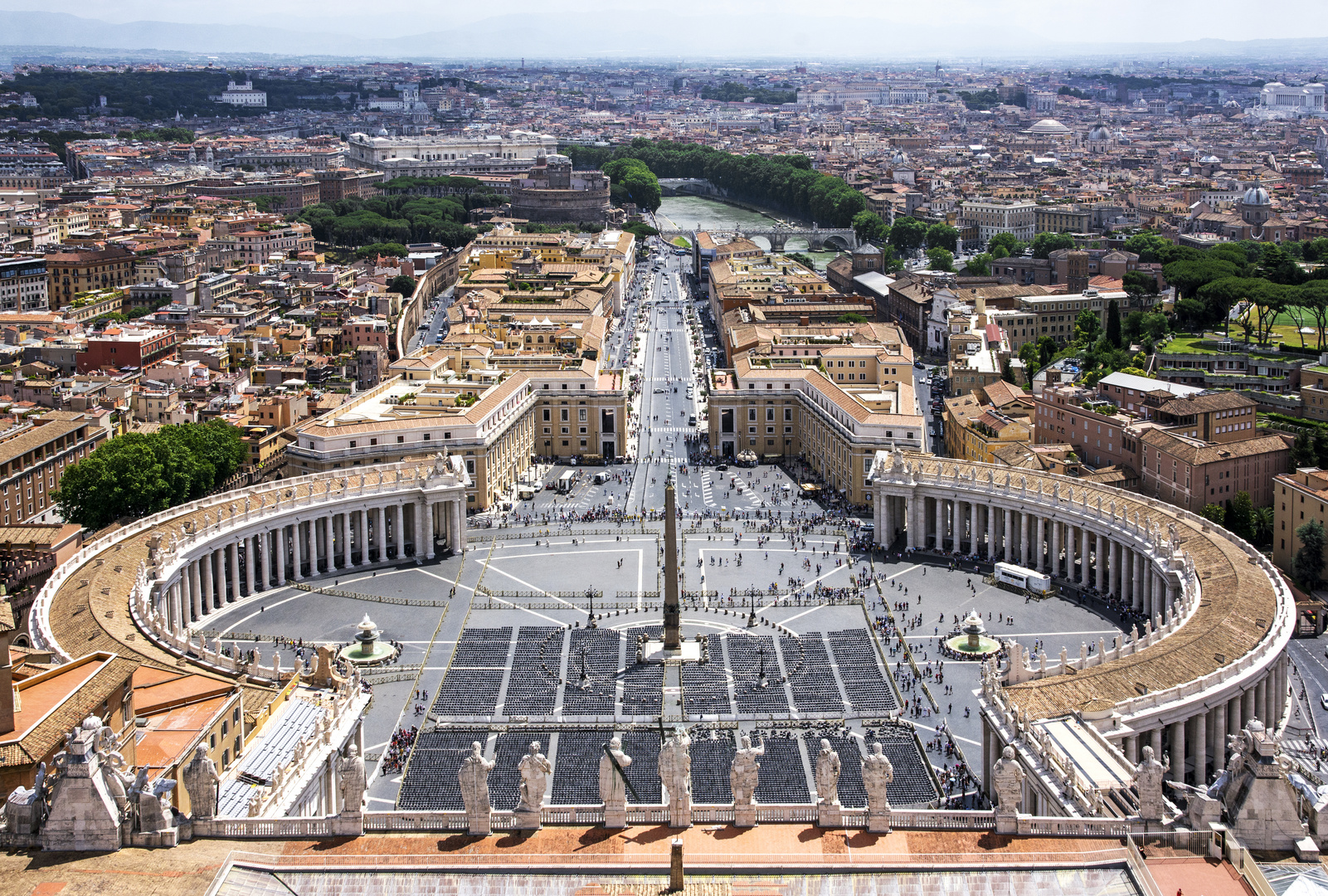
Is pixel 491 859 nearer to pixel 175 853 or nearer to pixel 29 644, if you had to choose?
pixel 175 853

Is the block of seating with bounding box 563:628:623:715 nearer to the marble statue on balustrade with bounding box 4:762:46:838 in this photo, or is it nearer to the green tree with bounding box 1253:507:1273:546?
the marble statue on balustrade with bounding box 4:762:46:838

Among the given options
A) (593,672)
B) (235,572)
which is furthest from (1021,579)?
(235,572)

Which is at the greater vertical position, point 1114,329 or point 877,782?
point 1114,329

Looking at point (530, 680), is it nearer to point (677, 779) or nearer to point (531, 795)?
point (531, 795)

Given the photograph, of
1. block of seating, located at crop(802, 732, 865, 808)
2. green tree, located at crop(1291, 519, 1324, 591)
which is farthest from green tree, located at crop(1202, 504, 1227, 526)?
block of seating, located at crop(802, 732, 865, 808)

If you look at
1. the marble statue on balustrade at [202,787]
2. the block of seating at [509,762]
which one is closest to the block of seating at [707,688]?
the block of seating at [509,762]

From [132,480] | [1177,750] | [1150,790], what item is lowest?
[1177,750]

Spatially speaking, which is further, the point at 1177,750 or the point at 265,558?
the point at 265,558
